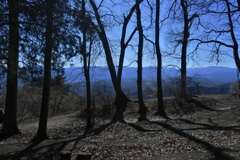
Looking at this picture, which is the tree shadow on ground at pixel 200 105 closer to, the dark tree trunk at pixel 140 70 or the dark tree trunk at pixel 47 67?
the dark tree trunk at pixel 140 70

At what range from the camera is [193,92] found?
18.8m

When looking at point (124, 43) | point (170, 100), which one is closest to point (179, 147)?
point (170, 100)

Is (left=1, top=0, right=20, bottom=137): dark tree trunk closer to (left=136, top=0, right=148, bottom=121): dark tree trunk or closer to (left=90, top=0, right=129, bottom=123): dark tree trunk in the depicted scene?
(left=90, top=0, right=129, bottom=123): dark tree trunk

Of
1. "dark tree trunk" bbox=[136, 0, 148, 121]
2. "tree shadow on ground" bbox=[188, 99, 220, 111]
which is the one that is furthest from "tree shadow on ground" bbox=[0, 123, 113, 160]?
"tree shadow on ground" bbox=[188, 99, 220, 111]

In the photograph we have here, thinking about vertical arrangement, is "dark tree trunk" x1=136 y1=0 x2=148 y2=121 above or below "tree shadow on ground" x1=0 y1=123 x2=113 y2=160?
above

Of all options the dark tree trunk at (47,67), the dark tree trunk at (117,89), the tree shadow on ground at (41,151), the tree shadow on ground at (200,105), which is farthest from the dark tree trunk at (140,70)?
the dark tree trunk at (47,67)

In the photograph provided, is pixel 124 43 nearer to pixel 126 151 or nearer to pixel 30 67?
pixel 30 67

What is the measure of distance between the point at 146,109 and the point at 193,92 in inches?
196

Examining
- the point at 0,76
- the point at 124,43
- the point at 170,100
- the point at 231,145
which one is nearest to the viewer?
the point at 231,145

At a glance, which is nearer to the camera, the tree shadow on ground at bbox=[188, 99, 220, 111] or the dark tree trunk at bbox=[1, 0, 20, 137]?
the dark tree trunk at bbox=[1, 0, 20, 137]

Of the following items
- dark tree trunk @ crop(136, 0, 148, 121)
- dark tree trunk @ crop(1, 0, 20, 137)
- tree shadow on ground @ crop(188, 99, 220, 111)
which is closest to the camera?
A: dark tree trunk @ crop(1, 0, 20, 137)

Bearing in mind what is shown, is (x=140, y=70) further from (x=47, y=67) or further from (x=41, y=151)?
(x=41, y=151)

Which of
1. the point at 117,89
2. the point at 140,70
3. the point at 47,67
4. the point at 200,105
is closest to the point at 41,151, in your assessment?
the point at 47,67

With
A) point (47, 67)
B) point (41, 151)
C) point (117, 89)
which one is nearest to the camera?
point (41, 151)
